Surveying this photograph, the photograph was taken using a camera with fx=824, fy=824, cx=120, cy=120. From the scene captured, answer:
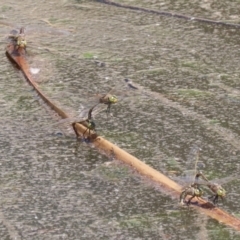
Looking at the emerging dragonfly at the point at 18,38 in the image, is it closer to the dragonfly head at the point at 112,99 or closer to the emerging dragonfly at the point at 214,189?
the dragonfly head at the point at 112,99

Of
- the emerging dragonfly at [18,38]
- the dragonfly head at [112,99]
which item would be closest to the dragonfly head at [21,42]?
the emerging dragonfly at [18,38]

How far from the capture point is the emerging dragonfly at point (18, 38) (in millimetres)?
3375

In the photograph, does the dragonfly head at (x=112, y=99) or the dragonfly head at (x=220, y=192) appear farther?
the dragonfly head at (x=112, y=99)

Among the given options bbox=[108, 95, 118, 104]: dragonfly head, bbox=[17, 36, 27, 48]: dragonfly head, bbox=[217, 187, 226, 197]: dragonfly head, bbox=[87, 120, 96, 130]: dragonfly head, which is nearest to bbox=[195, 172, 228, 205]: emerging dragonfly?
bbox=[217, 187, 226, 197]: dragonfly head

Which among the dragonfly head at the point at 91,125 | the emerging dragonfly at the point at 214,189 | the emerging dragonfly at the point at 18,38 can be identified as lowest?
the emerging dragonfly at the point at 18,38

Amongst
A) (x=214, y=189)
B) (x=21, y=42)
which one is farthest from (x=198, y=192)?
(x=21, y=42)

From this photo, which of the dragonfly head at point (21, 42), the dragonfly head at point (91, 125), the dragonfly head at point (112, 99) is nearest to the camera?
the dragonfly head at point (91, 125)

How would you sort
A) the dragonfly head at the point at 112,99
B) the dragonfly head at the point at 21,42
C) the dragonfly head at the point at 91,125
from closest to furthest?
the dragonfly head at the point at 91,125 < the dragonfly head at the point at 112,99 < the dragonfly head at the point at 21,42

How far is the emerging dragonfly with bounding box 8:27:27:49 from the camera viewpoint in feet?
11.1

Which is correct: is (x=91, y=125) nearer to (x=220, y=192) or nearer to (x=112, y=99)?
(x=112, y=99)

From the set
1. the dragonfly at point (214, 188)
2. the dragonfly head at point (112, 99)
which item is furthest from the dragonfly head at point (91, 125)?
the dragonfly at point (214, 188)

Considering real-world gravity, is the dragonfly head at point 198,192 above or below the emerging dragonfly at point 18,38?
above

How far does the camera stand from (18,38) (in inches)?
134

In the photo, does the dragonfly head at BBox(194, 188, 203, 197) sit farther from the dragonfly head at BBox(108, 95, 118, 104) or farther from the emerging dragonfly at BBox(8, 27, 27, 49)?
the emerging dragonfly at BBox(8, 27, 27, 49)
